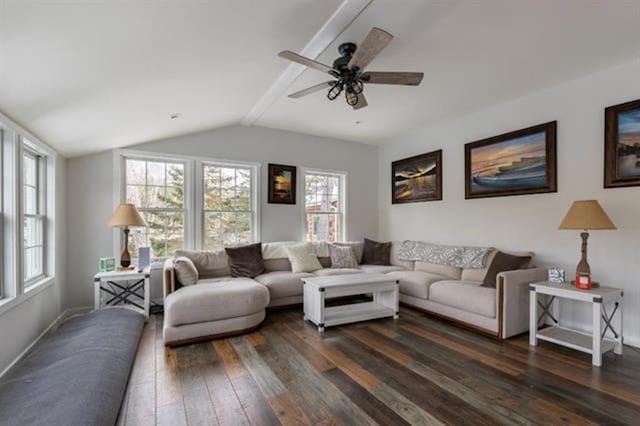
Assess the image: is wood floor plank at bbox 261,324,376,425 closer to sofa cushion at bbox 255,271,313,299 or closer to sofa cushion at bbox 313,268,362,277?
sofa cushion at bbox 255,271,313,299

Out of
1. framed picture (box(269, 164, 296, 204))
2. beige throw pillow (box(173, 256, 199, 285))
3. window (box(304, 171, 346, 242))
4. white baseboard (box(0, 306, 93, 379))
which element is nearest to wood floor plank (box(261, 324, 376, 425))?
beige throw pillow (box(173, 256, 199, 285))

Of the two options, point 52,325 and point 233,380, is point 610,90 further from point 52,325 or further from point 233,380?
point 52,325

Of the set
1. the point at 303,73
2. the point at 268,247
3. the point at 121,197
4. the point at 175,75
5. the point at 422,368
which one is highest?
the point at 303,73

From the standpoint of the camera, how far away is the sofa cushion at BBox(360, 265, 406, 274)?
4648 millimetres

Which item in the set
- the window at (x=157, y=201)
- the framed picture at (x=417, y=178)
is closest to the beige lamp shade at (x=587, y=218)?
the framed picture at (x=417, y=178)

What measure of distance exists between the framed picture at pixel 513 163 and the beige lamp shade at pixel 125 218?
4339mm

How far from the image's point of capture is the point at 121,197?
164 inches

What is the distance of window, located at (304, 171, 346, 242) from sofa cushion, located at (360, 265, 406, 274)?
0.98 meters

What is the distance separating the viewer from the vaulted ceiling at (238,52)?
178 centimetres

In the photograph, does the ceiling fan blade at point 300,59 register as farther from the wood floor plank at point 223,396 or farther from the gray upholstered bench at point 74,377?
the gray upholstered bench at point 74,377

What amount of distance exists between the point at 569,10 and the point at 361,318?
3297 millimetres

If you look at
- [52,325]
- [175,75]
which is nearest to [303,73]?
[175,75]

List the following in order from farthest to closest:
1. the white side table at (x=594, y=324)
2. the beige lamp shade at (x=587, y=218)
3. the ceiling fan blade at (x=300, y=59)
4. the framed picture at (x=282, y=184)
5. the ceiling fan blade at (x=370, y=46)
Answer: the framed picture at (x=282, y=184), the beige lamp shade at (x=587, y=218), the white side table at (x=594, y=324), the ceiling fan blade at (x=300, y=59), the ceiling fan blade at (x=370, y=46)

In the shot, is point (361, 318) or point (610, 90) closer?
point (610, 90)
